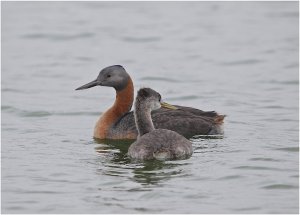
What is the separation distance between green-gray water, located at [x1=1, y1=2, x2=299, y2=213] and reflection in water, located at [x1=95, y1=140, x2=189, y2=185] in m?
0.02

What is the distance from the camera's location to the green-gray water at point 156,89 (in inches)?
430

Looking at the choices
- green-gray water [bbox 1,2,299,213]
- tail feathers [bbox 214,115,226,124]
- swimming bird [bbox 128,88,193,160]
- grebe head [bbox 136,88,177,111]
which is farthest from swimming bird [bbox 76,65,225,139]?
swimming bird [bbox 128,88,193,160]

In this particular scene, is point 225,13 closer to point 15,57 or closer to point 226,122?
point 15,57

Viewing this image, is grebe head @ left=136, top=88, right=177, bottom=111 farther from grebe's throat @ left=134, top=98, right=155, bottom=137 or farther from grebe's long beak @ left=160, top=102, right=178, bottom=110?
grebe's long beak @ left=160, top=102, right=178, bottom=110

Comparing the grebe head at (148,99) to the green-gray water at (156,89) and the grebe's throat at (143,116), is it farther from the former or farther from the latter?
the green-gray water at (156,89)

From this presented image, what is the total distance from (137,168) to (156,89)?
22.4 feet

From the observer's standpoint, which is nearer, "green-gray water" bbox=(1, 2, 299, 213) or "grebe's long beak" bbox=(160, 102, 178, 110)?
"green-gray water" bbox=(1, 2, 299, 213)

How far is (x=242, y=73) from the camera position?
2028 centimetres

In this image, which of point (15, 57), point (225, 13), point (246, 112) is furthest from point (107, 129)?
point (225, 13)

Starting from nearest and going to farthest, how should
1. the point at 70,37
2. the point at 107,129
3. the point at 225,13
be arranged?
the point at 107,129 → the point at 70,37 → the point at 225,13

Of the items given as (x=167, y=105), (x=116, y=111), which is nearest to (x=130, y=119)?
(x=116, y=111)

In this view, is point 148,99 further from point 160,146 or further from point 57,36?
point 57,36

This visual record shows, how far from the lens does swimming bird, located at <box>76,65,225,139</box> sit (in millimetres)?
13930

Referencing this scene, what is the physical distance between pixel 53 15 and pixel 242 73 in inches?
380
